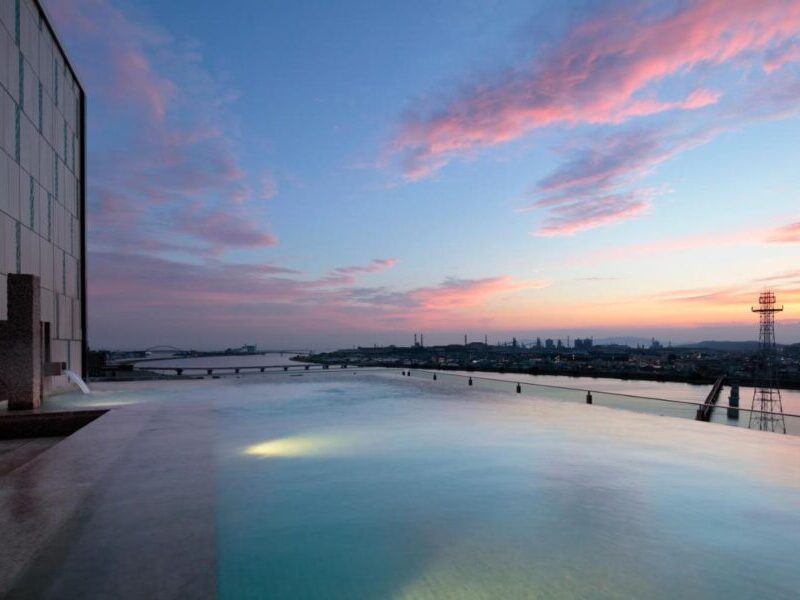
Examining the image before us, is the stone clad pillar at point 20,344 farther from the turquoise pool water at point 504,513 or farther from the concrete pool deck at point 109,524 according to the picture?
the concrete pool deck at point 109,524

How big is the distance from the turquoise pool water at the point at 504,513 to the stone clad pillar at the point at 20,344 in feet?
24.5

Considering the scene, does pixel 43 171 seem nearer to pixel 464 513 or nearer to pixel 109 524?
pixel 109 524

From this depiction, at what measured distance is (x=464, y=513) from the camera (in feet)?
23.2

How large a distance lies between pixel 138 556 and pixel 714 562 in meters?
6.23

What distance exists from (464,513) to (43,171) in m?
23.1

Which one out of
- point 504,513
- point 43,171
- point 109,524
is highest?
point 43,171

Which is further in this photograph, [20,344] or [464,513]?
[20,344]

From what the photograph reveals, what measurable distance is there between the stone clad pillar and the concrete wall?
5.64ft

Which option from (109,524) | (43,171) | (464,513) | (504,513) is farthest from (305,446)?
(43,171)

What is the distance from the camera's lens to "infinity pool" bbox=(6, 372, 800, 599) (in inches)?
200

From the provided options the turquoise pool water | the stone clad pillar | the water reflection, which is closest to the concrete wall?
the stone clad pillar

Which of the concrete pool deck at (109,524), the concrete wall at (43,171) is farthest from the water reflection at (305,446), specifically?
the concrete wall at (43,171)

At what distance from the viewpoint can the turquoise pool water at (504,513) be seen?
5164 mm

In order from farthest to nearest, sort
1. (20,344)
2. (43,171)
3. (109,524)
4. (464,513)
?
(43,171) → (20,344) → (464,513) → (109,524)
